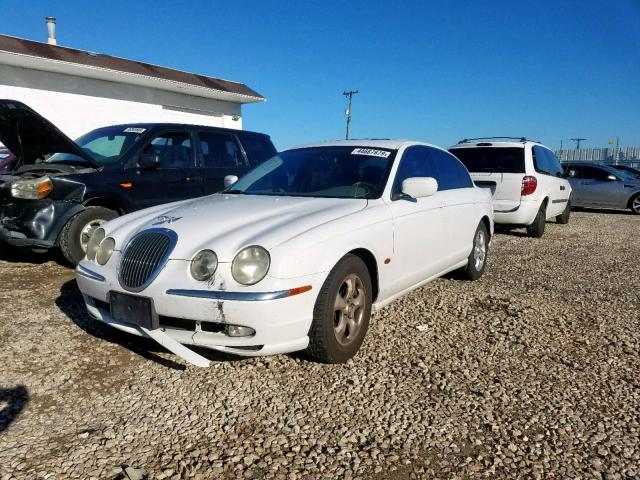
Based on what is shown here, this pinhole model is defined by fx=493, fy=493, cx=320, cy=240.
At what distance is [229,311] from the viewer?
276 centimetres

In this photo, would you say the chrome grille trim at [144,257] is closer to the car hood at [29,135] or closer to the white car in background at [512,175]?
the car hood at [29,135]

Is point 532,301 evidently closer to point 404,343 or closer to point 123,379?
point 404,343

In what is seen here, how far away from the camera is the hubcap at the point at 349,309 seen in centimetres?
322

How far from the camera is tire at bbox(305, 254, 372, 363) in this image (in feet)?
9.88

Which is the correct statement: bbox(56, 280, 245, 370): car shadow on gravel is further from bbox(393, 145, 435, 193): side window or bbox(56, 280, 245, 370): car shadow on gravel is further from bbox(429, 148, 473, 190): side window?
bbox(429, 148, 473, 190): side window

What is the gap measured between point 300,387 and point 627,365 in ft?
7.32

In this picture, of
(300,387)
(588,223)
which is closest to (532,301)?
(300,387)

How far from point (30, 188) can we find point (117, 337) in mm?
2584

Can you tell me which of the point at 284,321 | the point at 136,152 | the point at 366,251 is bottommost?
the point at 284,321

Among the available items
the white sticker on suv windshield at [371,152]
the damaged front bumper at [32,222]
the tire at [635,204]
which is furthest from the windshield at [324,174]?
the tire at [635,204]

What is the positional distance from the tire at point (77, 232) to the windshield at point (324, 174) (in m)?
2.04

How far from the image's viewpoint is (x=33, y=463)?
2.24 meters

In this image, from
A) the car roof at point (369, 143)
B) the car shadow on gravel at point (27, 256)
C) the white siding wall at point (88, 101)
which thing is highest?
the white siding wall at point (88, 101)

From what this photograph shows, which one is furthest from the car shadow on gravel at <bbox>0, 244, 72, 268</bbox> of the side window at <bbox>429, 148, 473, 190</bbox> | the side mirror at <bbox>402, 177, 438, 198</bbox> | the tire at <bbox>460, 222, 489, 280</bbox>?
the tire at <bbox>460, 222, 489, 280</bbox>
